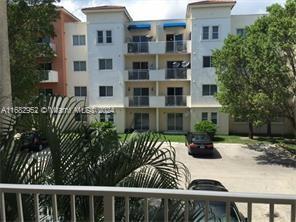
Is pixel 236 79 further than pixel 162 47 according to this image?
No

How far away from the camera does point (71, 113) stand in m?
3.72

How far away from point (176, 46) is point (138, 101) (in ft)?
20.1

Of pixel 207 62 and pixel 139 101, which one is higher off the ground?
pixel 207 62

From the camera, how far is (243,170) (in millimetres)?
16297

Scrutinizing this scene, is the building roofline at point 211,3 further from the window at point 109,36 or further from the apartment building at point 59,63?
the apartment building at point 59,63

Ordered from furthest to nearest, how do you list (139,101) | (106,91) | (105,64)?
(106,91) < (105,64) < (139,101)

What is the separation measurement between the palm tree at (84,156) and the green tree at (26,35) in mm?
11305

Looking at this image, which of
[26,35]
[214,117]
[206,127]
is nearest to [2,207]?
[26,35]

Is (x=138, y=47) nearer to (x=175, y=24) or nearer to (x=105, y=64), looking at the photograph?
(x=105, y=64)

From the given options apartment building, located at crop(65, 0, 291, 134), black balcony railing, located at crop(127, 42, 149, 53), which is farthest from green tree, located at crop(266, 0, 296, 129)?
black balcony railing, located at crop(127, 42, 149, 53)

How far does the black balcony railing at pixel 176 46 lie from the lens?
91.7ft

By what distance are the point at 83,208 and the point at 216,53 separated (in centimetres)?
1849

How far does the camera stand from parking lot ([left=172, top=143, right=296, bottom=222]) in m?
13.5

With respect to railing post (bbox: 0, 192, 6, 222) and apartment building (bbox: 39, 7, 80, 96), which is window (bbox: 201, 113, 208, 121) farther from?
railing post (bbox: 0, 192, 6, 222)
